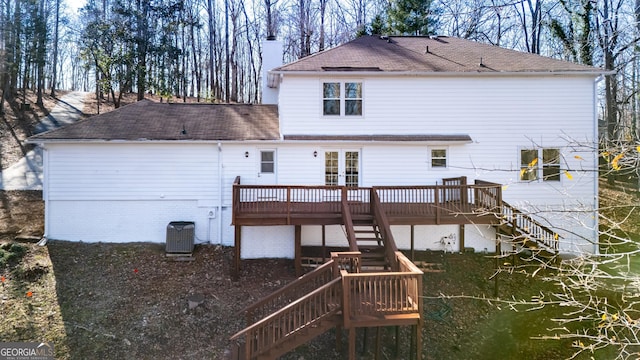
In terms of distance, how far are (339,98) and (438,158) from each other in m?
4.00

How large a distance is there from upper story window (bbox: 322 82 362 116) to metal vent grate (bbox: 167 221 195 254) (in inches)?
236

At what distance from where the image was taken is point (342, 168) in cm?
1215

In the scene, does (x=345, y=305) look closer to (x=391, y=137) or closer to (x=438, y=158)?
(x=391, y=137)

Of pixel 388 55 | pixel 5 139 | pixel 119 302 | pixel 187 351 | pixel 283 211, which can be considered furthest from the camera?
pixel 5 139

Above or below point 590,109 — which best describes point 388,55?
above

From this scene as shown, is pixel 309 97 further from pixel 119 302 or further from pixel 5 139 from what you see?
pixel 5 139

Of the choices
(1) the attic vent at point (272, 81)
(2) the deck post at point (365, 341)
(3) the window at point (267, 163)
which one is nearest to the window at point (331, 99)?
(3) the window at point (267, 163)

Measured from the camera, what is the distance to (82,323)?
8375 mm

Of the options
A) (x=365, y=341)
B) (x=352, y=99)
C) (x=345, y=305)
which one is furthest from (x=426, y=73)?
(x=365, y=341)

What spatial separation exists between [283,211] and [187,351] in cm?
421

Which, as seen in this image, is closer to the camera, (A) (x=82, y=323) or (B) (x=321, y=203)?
(A) (x=82, y=323)

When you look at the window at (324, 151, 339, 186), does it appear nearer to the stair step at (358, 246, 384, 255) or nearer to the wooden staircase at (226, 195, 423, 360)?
the stair step at (358, 246, 384, 255)

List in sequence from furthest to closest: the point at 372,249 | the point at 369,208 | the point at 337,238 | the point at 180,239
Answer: the point at 337,238 → the point at 180,239 → the point at 369,208 → the point at 372,249

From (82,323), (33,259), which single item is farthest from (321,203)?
(33,259)
